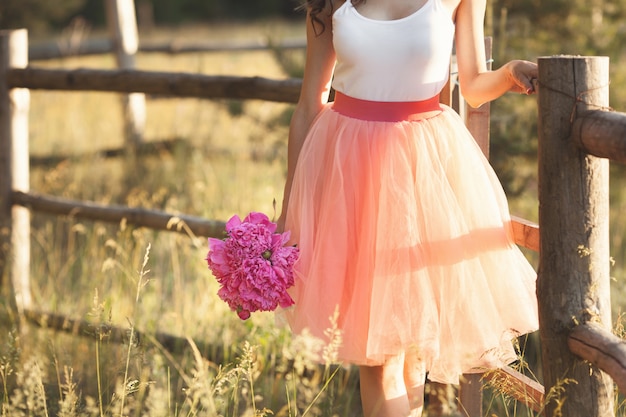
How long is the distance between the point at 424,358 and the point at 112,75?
7.17ft

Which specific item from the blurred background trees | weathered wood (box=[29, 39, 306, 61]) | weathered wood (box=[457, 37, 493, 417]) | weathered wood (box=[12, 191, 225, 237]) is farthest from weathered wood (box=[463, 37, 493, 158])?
weathered wood (box=[29, 39, 306, 61])

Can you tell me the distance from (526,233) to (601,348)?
497 millimetres

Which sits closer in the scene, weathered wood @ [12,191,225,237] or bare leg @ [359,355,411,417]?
bare leg @ [359,355,411,417]

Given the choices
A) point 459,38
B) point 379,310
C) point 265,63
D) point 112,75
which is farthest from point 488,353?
point 265,63

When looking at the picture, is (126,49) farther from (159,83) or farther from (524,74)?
(524,74)

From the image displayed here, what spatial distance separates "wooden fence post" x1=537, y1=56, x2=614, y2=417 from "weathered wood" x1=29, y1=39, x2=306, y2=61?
4.06 m

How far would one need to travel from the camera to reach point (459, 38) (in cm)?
219

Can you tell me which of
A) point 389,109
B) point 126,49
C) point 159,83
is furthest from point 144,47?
point 389,109

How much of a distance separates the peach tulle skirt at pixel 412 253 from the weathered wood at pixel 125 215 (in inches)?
45.5

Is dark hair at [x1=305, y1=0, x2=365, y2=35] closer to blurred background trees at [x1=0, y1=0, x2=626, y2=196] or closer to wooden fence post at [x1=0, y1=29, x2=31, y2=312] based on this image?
blurred background trees at [x1=0, y1=0, x2=626, y2=196]

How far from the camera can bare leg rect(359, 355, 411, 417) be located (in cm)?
214

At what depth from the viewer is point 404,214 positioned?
2020mm

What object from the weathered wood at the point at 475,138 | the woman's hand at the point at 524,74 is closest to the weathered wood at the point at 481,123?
the weathered wood at the point at 475,138

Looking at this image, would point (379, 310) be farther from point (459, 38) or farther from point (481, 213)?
point (459, 38)
